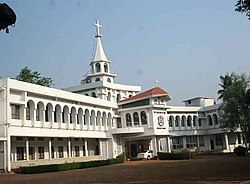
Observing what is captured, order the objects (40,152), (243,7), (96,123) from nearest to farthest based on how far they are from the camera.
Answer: (243,7) → (40,152) → (96,123)

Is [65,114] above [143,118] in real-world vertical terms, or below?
above

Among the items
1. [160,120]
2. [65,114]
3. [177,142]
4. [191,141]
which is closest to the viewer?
[65,114]

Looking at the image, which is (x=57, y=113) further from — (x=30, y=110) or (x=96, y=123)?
(x=96, y=123)

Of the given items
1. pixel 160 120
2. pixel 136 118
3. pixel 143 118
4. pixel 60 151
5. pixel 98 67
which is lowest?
pixel 60 151

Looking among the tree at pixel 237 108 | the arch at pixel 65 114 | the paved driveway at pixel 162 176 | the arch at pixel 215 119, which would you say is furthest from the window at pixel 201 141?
the paved driveway at pixel 162 176

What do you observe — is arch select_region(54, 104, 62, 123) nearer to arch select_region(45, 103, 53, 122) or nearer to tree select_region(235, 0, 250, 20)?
arch select_region(45, 103, 53, 122)

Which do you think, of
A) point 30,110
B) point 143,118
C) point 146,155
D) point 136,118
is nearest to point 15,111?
point 30,110

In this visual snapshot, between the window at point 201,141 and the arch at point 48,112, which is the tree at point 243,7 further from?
the window at point 201,141

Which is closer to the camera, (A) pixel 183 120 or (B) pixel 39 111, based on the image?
(B) pixel 39 111

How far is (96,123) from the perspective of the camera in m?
44.8

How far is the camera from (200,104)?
64750 mm

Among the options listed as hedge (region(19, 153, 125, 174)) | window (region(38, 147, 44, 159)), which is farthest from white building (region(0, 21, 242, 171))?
hedge (region(19, 153, 125, 174))

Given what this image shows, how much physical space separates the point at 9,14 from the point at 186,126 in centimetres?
5473

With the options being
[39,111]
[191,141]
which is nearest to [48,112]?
[39,111]
